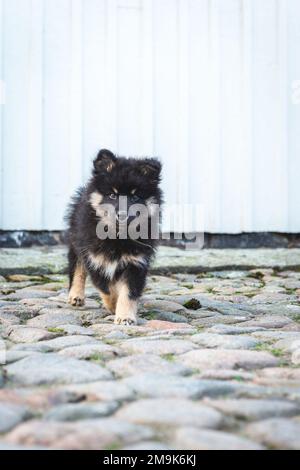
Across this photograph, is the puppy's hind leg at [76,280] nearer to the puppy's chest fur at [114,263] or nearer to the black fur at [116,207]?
the black fur at [116,207]

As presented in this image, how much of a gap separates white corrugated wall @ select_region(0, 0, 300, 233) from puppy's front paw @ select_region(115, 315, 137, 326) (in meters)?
2.88

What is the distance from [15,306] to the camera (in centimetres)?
481

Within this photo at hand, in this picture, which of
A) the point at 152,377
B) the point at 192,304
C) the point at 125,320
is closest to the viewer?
the point at 152,377

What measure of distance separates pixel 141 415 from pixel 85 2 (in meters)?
5.53

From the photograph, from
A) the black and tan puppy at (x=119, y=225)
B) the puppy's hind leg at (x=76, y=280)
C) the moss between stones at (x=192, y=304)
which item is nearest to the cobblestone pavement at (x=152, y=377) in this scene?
the moss between stones at (x=192, y=304)

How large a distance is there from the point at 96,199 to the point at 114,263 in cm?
44

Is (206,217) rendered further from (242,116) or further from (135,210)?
(135,210)

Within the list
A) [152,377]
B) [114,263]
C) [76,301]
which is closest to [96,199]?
[114,263]

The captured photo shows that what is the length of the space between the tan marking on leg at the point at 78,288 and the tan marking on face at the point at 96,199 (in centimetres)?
61

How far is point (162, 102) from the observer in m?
7.30

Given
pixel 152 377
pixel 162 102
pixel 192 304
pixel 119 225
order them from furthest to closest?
pixel 162 102 → pixel 192 304 → pixel 119 225 → pixel 152 377

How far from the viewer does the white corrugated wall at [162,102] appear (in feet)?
23.0

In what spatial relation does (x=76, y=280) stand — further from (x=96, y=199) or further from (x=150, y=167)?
(x=150, y=167)

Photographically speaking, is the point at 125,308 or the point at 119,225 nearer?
the point at 125,308
